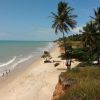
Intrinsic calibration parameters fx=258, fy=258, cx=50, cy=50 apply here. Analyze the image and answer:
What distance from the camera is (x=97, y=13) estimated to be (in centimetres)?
5253

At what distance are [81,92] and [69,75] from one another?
7188 mm

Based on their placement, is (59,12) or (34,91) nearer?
(34,91)

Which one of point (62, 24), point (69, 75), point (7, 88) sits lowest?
point (7, 88)

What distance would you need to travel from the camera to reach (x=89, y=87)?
1128 centimetres

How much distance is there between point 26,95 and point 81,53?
95.1ft

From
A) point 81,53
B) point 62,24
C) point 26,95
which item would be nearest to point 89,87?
point 26,95

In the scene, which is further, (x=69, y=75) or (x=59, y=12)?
(x=59, y=12)

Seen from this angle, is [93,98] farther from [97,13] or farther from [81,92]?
[97,13]

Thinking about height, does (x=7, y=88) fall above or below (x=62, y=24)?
below

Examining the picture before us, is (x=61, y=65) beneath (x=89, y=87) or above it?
beneath

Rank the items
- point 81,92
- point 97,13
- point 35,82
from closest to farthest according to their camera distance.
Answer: point 81,92
point 35,82
point 97,13

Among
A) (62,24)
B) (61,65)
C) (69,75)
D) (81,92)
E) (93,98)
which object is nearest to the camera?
(93,98)

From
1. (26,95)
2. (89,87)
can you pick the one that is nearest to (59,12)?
(26,95)

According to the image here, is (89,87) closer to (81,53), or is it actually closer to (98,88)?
(98,88)
